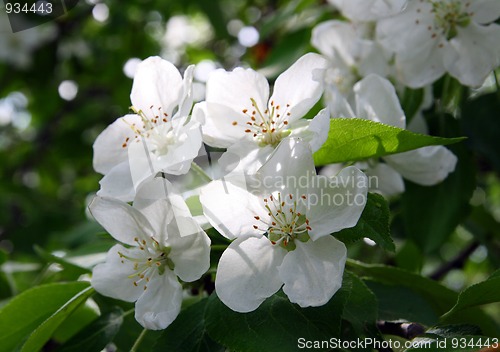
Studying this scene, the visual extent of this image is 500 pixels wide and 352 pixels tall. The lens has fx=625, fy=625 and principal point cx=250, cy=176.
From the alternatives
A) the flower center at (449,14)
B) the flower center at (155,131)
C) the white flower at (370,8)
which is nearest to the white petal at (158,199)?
the flower center at (155,131)

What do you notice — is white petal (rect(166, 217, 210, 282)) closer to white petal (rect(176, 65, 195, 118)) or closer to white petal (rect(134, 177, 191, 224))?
white petal (rect(134, 177, 191, 224))

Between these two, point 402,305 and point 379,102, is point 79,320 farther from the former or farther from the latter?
point 379,102

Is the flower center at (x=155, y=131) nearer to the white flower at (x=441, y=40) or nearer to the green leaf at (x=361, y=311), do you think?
the green leaf at (x=361, y=311)

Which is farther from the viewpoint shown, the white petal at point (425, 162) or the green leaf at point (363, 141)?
the white petal at point (425, 162)

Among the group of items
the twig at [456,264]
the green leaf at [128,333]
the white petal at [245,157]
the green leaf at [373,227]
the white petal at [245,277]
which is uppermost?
the white petal at [245,157]

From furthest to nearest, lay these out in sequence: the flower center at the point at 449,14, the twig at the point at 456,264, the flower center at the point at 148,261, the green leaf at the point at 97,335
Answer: the twig at the point at 456,264, the flower center at the point at 449,14, the green leaf at the point at 97,335, the flower center at the point at 148,261

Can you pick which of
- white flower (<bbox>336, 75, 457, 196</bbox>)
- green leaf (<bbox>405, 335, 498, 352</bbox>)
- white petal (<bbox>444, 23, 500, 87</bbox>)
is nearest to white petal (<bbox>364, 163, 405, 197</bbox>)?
white flower (<bbox>336, 75, 457, 196</bbox>)

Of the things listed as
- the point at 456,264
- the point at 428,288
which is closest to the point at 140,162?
the point at 428,288
